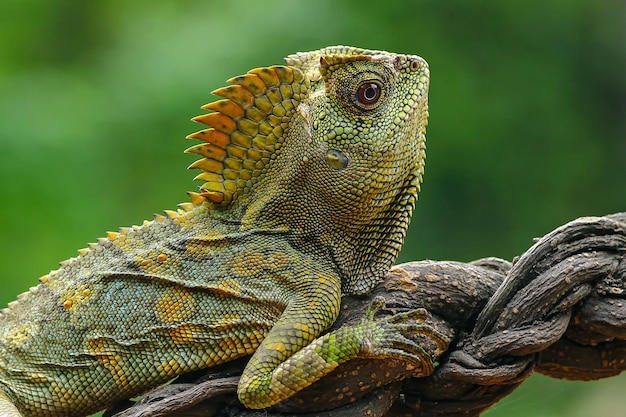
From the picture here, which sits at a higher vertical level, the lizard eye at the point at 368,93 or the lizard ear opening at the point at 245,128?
the lizard eye at the point at 368,93

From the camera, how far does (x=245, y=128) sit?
324 cm

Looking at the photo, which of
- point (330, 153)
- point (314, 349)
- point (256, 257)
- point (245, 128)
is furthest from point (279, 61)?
point (314, 349)

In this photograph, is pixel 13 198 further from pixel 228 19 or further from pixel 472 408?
pixel 472 408

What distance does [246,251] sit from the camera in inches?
125

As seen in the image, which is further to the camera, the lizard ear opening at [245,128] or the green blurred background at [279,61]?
the green blurred background at [279,61]

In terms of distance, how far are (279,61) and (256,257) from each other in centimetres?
390

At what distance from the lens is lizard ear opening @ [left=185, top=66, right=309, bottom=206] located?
3215 millimetres

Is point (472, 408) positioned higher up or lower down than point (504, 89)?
lower down

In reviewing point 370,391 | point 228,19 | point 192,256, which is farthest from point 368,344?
point 228,19

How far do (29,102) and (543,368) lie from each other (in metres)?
5.25

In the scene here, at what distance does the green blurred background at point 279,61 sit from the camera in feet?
21.2

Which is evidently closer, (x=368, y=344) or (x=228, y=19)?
(x=368, y=344)

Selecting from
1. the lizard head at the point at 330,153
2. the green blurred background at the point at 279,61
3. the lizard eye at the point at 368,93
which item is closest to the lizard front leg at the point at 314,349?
the lizard head at the point at 330,153

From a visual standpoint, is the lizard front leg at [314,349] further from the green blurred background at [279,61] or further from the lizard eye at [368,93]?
the green blurred background at [279,61]
